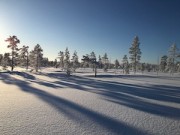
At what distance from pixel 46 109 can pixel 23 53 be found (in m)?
76.0

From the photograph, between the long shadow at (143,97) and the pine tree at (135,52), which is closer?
the long shadow at (143,97)

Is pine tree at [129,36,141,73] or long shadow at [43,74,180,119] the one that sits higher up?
pine tree at [129,36,141,73]

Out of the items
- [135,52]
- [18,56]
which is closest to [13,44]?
[18,56]

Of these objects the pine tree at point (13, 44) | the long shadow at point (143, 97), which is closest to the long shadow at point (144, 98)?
the long shadow at point (143, 97)

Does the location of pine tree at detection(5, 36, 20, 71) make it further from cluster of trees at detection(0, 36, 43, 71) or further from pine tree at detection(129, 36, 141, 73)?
pine tree at detection(129, 36, 141, 73)

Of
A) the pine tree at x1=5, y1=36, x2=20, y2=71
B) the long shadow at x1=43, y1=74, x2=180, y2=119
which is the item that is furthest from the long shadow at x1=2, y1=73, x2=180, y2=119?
the pine tree at x1=5, y1=36, x2=20, y2=71

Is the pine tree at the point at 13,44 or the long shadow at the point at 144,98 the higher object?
the pine tree at the point at 13,44

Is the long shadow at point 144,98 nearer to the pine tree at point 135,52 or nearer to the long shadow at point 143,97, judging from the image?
the long shadow at point 143,97

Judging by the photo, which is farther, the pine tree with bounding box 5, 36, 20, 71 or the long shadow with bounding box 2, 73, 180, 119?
the pine tree with bounding box 5, 36, 20, 71

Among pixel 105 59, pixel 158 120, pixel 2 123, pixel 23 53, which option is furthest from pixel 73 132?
pixel 105 59

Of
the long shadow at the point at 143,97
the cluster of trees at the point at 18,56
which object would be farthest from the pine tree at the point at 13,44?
the long shadow at the point at 143,97

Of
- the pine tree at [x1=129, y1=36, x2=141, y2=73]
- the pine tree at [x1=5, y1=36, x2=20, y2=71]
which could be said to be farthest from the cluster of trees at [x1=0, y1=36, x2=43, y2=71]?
the pine tree at [x1=129, y1=36, x2=141, y2=73]

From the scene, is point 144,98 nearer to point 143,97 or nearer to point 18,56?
point 143,97

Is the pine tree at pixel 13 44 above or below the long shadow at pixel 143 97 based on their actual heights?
above
